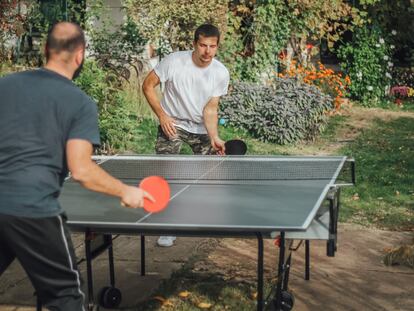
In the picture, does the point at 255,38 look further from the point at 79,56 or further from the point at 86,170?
the point at 86,170

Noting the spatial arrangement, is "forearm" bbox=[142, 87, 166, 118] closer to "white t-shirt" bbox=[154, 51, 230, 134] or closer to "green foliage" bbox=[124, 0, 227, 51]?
"white t-shirt" bbox=[154, 51, 230, 134]

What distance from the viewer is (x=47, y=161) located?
3746 mm

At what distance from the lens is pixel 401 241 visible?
724 centimetres

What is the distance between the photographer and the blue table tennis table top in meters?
4.26

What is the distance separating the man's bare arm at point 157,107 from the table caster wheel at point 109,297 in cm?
170

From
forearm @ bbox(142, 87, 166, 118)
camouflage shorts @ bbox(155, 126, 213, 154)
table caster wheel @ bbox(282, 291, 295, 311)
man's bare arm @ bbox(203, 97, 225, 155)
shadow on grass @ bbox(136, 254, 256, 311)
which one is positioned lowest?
shadow on grass @ bbox(136, 254, 256, 311)

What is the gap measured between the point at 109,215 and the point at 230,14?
10.9 metres

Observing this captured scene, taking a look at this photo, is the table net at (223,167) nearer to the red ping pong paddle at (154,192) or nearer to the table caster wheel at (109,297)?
the table caster wheel at (109,297)

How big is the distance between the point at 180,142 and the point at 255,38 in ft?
27.3

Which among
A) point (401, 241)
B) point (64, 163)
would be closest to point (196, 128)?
point (401, 241)

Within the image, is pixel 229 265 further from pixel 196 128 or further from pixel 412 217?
pixel 412 217

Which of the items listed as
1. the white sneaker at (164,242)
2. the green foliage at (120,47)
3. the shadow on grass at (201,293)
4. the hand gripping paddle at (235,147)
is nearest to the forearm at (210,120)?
the hand gripping paddle at (235,147)

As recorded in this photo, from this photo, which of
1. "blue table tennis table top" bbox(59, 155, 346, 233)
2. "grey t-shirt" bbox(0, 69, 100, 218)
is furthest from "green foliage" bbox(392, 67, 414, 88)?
"grey t-shirt" bbox(0, 69, 100, 218)

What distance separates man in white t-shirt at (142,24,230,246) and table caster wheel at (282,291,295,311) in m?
1.83
